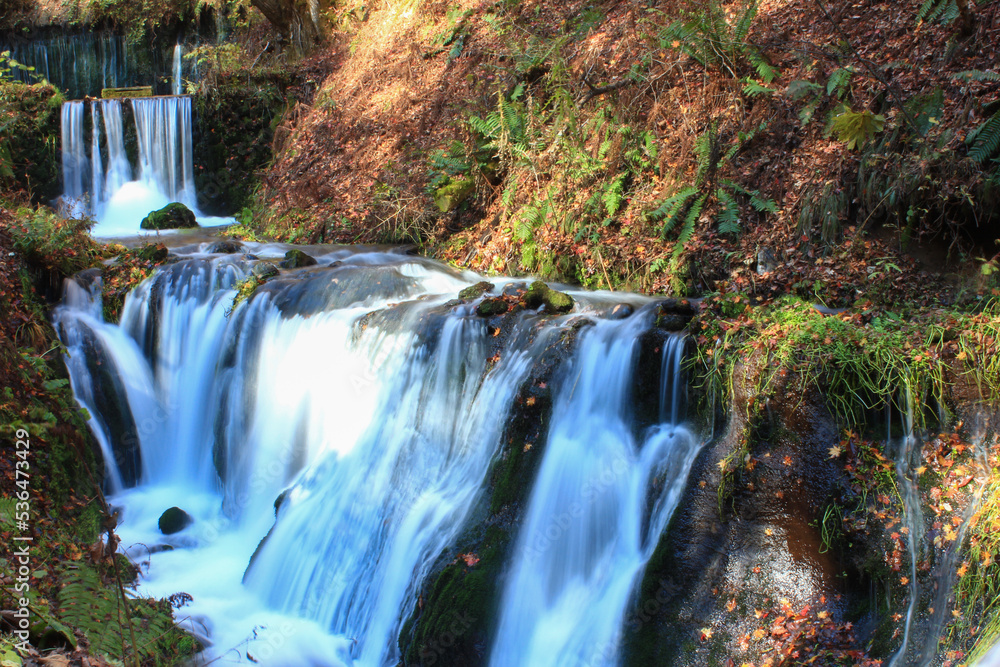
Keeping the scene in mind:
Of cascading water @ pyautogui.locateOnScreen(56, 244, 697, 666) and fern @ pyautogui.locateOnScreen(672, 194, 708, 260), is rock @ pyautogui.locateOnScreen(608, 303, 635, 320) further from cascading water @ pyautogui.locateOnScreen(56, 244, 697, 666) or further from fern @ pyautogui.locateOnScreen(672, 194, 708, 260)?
fern @ pyautogui.locateOnScreen(672, 194, 708, 260)

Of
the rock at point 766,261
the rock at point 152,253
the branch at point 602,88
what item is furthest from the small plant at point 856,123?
the rock at point 152,253

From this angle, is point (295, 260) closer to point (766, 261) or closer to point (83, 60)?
point (766, 261)

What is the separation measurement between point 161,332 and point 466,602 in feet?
18.7

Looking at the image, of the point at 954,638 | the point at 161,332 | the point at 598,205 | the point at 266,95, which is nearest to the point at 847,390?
the point at 954,638

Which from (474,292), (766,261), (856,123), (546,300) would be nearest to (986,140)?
(856,123)

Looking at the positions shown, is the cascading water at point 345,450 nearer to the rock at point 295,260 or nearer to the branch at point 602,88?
the rock at point 295,260

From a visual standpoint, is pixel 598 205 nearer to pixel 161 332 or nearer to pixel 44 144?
pixel 161 332

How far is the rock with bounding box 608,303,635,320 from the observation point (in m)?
6.39

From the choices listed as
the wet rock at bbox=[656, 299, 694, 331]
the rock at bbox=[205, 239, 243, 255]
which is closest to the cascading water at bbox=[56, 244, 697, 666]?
the wet rock at bbox=[656, 299, 694, 331]

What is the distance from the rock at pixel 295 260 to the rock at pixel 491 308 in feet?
12.3

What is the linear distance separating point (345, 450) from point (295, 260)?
12.0 ft

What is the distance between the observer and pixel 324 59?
50.5 feet

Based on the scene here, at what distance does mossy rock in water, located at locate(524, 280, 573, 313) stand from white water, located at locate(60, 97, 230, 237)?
9.94 meters

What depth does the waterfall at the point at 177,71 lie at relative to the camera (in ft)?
59.1
